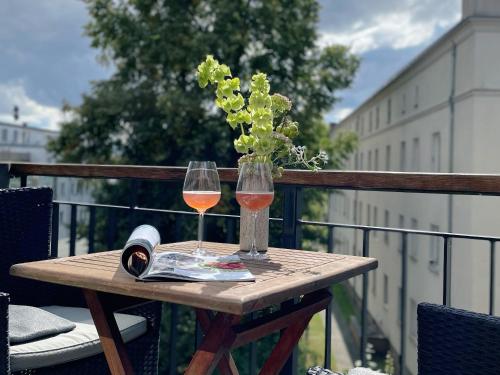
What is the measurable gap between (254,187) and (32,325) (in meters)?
0.79

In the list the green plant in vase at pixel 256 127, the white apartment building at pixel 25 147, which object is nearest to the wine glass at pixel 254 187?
the green plant in vase at pixel 256 127

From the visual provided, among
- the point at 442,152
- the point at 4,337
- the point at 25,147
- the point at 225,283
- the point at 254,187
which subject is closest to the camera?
the point at 225,283

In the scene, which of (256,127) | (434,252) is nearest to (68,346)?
(256,127)

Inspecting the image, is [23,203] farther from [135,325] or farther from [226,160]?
[226,160]

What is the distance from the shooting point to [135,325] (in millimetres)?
1792

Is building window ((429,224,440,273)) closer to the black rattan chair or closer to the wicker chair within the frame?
the wicker chair

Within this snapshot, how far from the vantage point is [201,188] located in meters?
1.57

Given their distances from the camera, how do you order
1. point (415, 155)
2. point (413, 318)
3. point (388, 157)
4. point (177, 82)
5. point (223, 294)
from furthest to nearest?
point (388, 157) < point (415, 155) < point (413, 318) < point (177, 82) < point (223, 294)

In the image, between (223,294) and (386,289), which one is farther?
(386,289)

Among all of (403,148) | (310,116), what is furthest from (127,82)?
(403,148)

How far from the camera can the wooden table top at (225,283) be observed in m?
1.10

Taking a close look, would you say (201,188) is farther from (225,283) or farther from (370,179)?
(370,179)

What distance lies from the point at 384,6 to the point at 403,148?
10.7m

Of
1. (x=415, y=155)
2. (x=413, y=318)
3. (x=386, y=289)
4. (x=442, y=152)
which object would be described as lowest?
(x=413, y=318)
